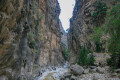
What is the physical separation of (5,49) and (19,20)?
255 cm

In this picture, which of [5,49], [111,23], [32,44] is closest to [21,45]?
[5,49]

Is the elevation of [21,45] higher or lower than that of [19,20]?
lower

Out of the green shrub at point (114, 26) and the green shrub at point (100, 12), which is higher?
the green shrub at point (100, 12)

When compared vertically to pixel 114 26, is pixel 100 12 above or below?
above

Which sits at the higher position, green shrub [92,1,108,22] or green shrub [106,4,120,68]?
green shrub [92,1,108,22]

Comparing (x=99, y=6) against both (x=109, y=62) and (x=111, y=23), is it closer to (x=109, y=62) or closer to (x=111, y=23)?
(x=109, y=62)

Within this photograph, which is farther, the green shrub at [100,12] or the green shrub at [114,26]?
the green shrub at [100,12]

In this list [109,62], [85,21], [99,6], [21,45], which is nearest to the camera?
[21,45]

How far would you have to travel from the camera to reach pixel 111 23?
10.3 meters

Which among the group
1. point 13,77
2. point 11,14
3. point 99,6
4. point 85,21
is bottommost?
point 13,77

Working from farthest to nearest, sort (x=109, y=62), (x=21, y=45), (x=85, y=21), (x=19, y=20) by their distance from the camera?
(x=85, y=21), (x=109, y=62), (x=21, y=45), (x=19, y=20)

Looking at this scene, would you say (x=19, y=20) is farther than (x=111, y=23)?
No

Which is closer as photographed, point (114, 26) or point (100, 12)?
point (114, 26)

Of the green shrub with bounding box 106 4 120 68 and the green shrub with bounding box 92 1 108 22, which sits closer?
the green shrub with bounding box 106 4 120 68
